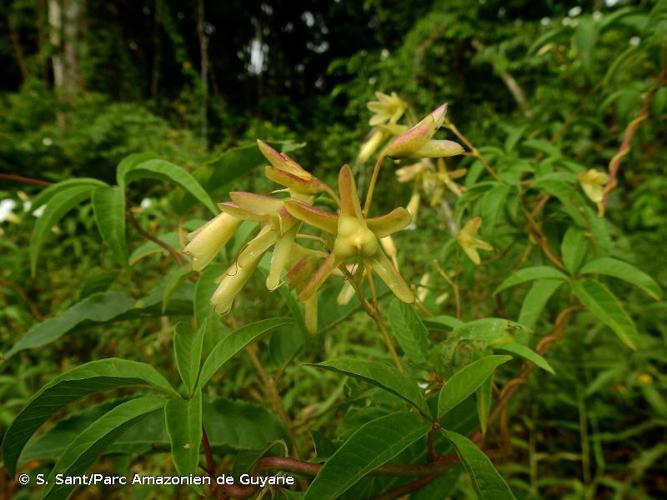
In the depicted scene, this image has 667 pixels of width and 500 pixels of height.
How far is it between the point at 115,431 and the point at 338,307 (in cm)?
30

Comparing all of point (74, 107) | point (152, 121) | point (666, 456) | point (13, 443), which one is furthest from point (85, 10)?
point (666, 456)

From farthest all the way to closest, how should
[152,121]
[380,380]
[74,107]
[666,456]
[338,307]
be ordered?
[74,107] < [152,121] < [666,456] < [338,307] < [380,380]

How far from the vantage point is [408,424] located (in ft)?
1.09

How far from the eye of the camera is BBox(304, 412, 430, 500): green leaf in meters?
0.30

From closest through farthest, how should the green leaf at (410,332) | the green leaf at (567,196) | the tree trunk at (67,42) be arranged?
the green leaf at (410,332) → the green leaf at (567,196) → the tree trunk at (67,42)

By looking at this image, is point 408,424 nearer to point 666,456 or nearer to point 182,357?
point 182,357

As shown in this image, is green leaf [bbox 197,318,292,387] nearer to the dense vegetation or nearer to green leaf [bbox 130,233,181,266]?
the dense vegetation

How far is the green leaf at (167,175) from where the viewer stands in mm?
477

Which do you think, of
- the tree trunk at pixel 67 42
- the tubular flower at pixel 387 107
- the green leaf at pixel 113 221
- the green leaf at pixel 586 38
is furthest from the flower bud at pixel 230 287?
the tree trunk at pixel 67 42

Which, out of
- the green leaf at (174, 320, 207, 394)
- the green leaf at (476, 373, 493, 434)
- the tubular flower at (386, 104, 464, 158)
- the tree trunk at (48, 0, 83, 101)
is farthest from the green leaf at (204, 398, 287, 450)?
the tree trunk at (48, 0, 83, 101)

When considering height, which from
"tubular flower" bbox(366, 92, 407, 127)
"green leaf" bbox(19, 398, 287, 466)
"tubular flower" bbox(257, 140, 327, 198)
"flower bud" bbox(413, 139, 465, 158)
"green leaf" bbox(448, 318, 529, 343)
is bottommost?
"green leaf" bbox(19, 398, 287, 466)

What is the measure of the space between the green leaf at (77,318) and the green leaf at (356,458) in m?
0.35

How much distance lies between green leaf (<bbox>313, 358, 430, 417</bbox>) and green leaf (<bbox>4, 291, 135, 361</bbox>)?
1.15ft

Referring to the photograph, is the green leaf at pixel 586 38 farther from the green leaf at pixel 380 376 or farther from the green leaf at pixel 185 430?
the green leaf at pixel 185 430
